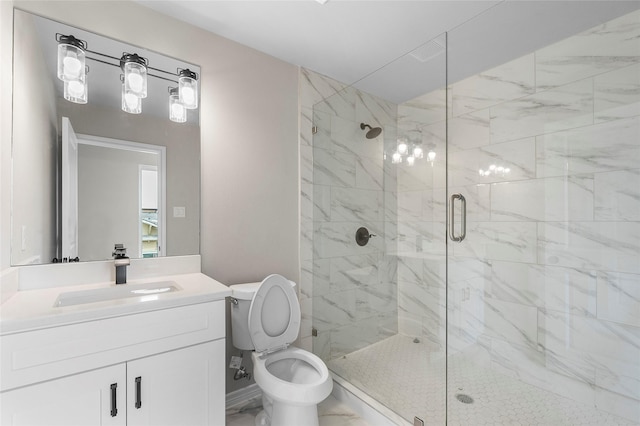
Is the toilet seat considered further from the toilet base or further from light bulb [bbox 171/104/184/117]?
light bulb [bbox 171/104/184/117]

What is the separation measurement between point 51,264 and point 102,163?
21.8 inches

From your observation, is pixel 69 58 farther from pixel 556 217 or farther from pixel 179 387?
pixel 556 217

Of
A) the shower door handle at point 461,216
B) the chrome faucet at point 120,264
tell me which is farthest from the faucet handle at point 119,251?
the shower door handle at point 461,216

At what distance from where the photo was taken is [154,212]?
1744 mm

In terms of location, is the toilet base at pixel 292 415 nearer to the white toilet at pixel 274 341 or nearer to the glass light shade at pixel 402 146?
the white toilet at pixel 274 341

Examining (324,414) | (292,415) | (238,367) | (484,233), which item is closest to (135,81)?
(238,367)

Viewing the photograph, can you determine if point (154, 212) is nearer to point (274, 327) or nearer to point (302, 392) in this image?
point (274, 327)

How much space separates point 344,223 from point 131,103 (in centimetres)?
161

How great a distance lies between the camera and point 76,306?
3.72 feet

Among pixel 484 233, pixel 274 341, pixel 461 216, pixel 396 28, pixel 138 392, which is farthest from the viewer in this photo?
pixel 461 216

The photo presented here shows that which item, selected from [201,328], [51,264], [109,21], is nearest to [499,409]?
[201,328]

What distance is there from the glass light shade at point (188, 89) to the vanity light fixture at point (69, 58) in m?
0.48

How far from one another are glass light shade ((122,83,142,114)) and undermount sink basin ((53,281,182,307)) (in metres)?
0.96

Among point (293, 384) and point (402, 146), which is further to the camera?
point (402, 146)
